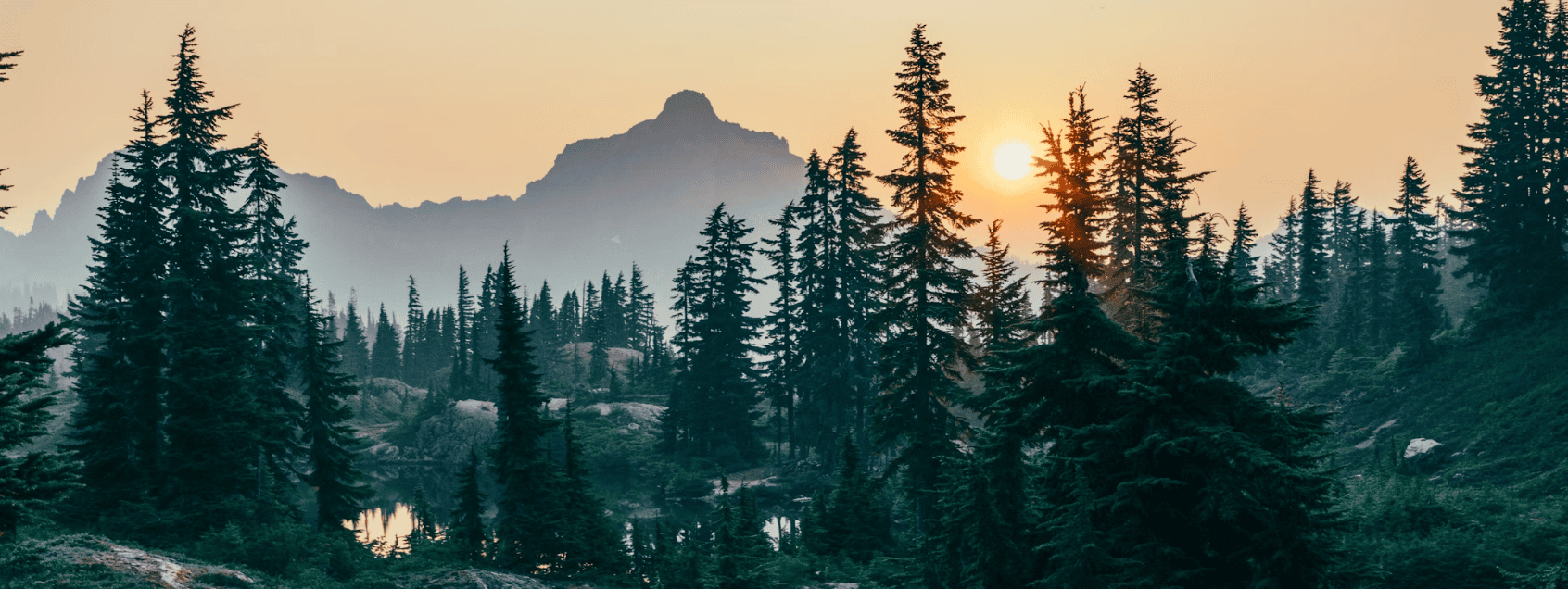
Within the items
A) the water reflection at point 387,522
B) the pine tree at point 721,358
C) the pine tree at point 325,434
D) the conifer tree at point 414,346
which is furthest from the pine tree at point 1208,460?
the conifer tree at point 414,346

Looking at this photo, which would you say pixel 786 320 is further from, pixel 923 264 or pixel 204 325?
pixel 204 325

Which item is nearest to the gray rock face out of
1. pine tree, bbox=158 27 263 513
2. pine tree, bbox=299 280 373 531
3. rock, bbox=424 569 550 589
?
pine tree, bbox=299 280 373 531

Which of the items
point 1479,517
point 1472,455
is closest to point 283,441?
point 1479,517

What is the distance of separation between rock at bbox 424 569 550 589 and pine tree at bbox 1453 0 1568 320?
46231mm

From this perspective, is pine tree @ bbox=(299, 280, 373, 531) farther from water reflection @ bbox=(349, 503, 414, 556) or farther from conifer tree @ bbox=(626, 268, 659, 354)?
conifer tree @ bbox=(626, 268, 659, 354)

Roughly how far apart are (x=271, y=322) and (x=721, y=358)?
28385mm

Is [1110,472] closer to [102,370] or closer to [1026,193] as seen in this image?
[1026,193]

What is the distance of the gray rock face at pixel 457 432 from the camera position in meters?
62.2

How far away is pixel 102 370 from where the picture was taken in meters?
25.1

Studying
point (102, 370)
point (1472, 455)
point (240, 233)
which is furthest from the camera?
point (1472, 455)

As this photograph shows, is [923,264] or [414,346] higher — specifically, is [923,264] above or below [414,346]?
below

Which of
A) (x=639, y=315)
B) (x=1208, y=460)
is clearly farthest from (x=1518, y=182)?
(x=639, y=315)

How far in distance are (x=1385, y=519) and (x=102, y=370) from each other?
124 ft

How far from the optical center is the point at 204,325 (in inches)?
995
